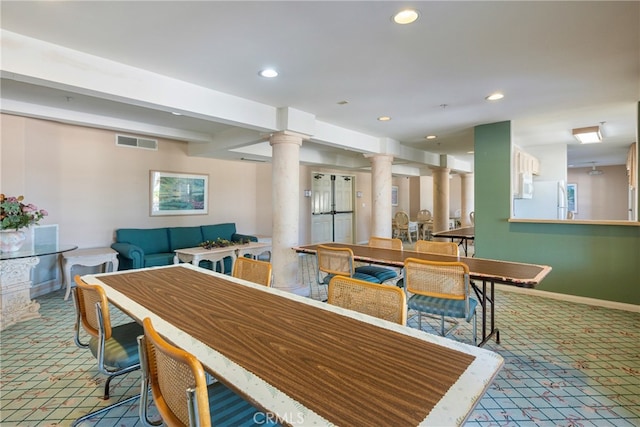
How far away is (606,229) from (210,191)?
6.24 m

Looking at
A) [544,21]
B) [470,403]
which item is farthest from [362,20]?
[470,403]

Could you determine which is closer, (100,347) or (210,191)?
(100,347)

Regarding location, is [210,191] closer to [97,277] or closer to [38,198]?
[38,198]

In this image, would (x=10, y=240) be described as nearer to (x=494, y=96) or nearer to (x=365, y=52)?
(x=365, y=52)

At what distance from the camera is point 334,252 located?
10.2 feet

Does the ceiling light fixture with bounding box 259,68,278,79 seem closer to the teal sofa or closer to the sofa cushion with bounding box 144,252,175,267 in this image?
the teal sofa

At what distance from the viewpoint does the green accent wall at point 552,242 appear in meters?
3.71

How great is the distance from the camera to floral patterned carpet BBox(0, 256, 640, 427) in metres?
1.86

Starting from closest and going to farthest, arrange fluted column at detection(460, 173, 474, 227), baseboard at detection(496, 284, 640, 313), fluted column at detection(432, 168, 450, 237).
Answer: baseboard at detection(496, 284, 640, 313) → fluted column at detection(432, 168, 450, 237) → fluted column at detection(460, 173, 474, 227)

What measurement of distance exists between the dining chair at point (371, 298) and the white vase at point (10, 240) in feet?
12.1

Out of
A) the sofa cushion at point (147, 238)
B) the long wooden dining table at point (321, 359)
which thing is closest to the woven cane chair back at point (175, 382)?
the long wooden dining table at point (321, 359)

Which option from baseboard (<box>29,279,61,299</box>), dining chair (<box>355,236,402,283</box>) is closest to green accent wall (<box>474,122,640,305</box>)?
dining chair (<box>355,236,402,283</box>)

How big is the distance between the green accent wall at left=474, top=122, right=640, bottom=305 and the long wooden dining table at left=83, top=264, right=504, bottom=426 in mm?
3952

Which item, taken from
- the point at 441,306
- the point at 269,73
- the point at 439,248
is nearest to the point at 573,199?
the point at 439,248
